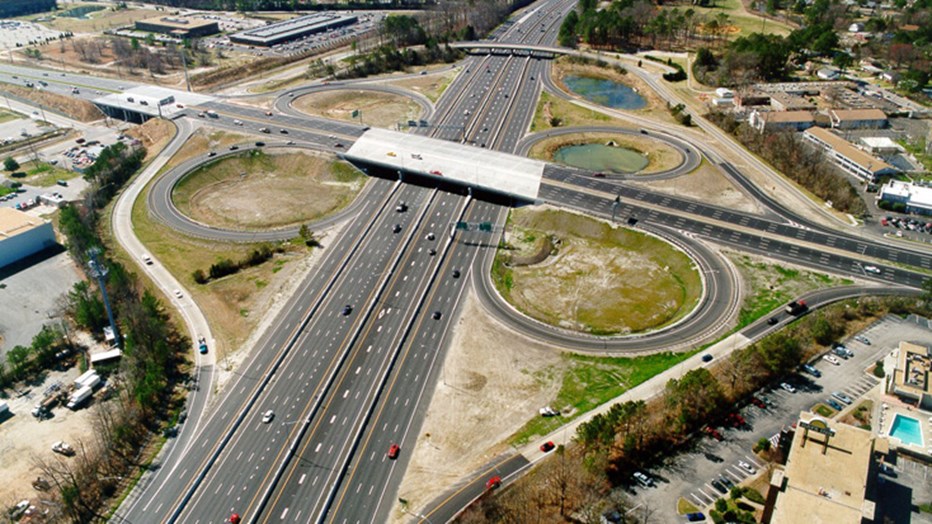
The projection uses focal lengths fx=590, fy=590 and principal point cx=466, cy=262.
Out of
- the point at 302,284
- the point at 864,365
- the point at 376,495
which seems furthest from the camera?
the point at 302,284

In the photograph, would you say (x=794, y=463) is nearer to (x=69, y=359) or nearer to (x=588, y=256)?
(x=588, y=256)

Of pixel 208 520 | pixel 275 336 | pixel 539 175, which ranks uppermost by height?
pixel 539 175

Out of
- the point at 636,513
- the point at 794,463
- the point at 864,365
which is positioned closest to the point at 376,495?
the point at 636,513

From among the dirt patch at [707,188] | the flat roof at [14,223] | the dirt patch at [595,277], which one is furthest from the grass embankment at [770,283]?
the flat roof at [14,223]

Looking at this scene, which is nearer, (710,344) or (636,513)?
(636,513)

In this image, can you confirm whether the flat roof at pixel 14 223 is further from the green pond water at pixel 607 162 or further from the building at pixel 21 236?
the green pond water at pixel 607 162

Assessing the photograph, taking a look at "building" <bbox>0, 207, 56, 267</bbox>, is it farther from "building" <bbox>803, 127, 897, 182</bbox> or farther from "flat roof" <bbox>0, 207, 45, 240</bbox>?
"building" <bbox>803, 127, 897, 182</bbox>

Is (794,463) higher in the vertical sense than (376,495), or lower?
higher
